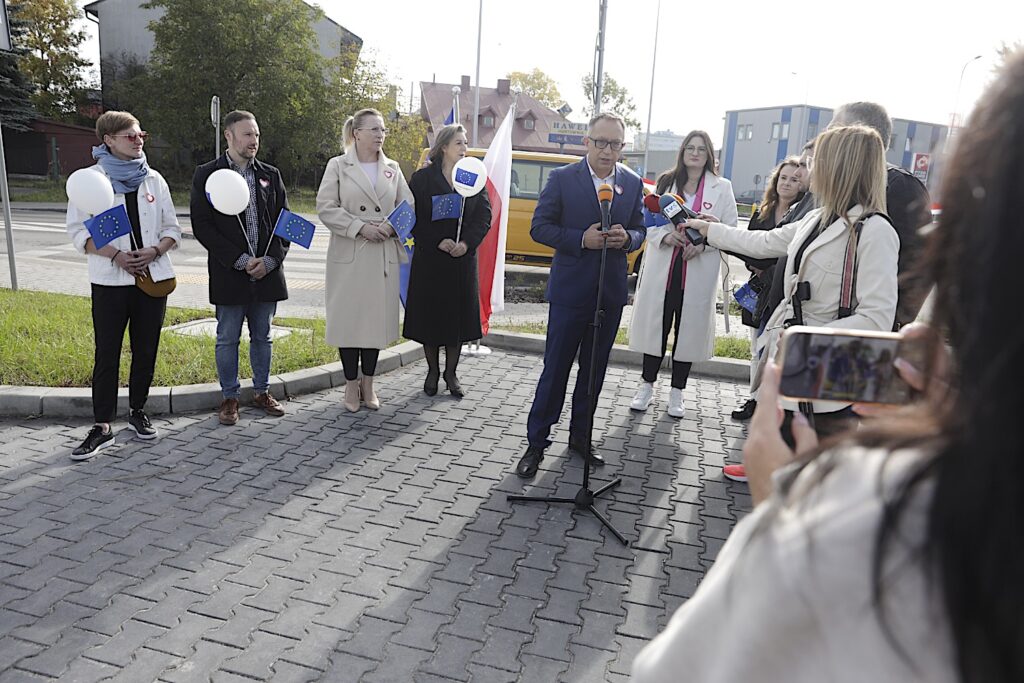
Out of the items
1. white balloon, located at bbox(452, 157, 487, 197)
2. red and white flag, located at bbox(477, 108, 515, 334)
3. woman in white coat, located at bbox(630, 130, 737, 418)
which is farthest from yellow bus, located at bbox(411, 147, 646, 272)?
woman in white coat, located at bbox(630, 130, 737, 418)

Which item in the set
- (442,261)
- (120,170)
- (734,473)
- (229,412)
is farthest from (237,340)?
(734,473)

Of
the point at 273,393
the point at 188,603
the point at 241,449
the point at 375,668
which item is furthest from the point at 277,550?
the point at 273,393

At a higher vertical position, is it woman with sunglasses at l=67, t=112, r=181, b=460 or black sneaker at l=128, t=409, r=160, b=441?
woman with sunglasses at l=67, t=112, r=181, b=460

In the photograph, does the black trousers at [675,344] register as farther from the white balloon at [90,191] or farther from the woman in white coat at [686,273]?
the white balloon at [90,191]

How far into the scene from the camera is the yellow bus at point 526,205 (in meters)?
12.9

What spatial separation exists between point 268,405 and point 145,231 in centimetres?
149

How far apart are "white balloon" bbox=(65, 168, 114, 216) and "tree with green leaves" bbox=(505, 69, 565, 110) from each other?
6077 cm

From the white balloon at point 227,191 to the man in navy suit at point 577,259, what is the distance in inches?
77.4

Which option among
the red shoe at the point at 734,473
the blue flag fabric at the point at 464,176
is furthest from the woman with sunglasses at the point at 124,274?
the red shoe at the point at 734,473

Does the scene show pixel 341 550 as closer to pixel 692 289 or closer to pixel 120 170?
pixel 120 170

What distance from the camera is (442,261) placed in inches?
246

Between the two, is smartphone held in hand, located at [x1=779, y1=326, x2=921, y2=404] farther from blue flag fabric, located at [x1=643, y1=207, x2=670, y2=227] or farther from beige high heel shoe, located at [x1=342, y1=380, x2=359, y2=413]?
beige high heel shoe, located at [x1=342, y1=380, x2=359, y2=413]

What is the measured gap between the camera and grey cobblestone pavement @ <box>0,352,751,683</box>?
2.91 meters

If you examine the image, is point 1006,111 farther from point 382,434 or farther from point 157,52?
point 157,52
